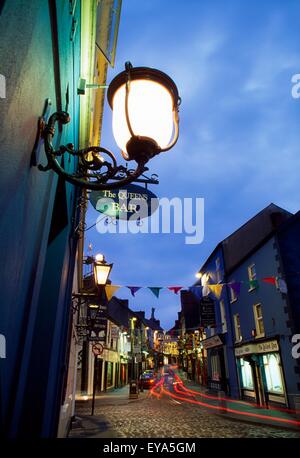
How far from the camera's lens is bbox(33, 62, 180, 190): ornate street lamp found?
190 centimetres

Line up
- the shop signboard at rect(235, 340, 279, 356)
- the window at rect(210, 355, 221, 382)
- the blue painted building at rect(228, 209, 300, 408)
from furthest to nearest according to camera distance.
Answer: the window at rect(210, 355, 221, 382)
the shop signboard at rect(235, 340, 279, 356)
the blue painted building at rect(228, 209, 300, 408)

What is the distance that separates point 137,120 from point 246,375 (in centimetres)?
2092

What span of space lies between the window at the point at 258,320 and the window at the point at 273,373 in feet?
4.38

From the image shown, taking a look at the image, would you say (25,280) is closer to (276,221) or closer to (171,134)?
(171,134)

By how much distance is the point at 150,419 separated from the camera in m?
12.2

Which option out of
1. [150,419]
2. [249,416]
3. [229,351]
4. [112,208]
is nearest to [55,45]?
[112,208]

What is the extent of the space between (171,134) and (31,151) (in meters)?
1.03

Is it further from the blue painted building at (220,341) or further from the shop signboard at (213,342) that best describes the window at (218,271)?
the shop signboard at (213,342)

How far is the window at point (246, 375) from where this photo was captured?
18516 millimetres

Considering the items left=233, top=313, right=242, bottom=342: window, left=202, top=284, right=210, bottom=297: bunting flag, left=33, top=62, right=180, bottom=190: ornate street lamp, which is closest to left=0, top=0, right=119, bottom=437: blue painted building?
left=33, top=62, right=180, bottom=190: ornate street lamp

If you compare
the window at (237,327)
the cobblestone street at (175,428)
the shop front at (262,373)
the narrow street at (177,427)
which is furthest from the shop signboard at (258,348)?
the cobblestone street at (175,428)

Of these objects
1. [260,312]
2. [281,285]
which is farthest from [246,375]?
[281,285]

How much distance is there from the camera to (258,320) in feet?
58.6

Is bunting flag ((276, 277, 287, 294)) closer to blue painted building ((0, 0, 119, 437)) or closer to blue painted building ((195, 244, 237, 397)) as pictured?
blue painted building ((195, 244, 237, 397))
